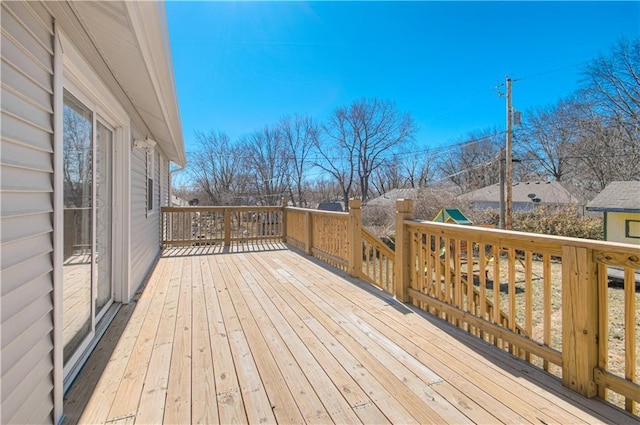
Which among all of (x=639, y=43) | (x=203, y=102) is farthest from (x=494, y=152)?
(x=203, y=102)

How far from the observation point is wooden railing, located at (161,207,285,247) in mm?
7016

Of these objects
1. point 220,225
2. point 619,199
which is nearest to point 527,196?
point 619,199

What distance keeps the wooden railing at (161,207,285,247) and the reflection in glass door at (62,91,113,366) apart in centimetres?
430

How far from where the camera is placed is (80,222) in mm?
2174

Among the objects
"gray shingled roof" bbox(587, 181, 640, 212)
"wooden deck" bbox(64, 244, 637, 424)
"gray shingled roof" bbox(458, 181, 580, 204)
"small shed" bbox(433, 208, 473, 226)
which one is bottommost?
"wooden deck" bbox(64, 244, 637, 424)

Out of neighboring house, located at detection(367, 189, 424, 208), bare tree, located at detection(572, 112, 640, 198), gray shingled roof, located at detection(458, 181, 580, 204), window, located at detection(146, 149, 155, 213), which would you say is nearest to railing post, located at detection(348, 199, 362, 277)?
window, located at detection(146, 149, 155, 213)

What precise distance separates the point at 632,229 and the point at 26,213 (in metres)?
14.0

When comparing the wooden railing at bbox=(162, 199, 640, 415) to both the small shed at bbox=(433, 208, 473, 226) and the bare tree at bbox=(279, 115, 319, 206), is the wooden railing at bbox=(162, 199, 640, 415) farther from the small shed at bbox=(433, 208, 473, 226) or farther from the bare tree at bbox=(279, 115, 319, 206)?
the bare tree at bbox=(279, 115, 319, 206)

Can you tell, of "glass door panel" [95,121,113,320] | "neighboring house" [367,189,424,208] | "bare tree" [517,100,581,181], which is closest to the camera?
"glass door panel" [95,121,113,320]

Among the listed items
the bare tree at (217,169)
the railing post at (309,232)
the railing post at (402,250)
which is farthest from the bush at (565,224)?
the bare tree at (217,169)

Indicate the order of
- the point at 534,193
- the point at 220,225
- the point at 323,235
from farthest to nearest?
the point at 534,193 < the point at 220,225 < the point at 323,235

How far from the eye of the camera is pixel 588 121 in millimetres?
17438

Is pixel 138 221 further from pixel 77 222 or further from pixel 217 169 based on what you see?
pixel 217 169

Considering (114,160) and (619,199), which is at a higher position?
(114,160)
